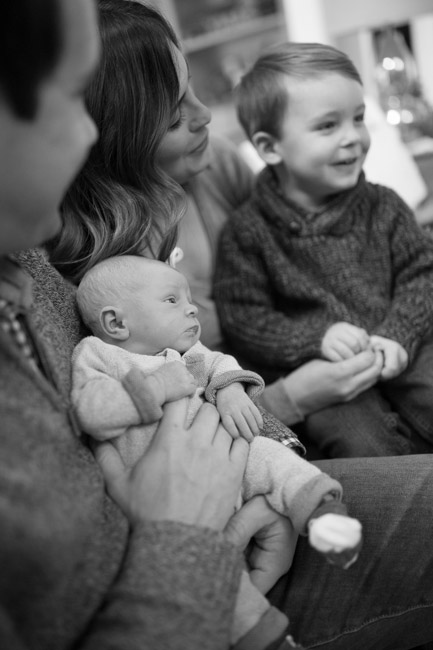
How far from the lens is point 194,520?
80 cm

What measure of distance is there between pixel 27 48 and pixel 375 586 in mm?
814

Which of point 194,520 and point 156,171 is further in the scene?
point 156,171

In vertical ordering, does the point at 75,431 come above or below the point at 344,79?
below

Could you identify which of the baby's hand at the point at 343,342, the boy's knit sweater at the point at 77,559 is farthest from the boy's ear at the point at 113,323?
the baby's hand at the point at 343,342

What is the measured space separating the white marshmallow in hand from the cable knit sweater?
71 cm

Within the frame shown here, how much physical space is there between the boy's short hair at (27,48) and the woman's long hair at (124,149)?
0.55 m

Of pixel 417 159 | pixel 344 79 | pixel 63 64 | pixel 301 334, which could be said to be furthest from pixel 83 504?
pixel 417 159

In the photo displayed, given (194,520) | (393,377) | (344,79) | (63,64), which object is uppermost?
(63,64)

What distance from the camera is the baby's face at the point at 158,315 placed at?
1062 millimetres

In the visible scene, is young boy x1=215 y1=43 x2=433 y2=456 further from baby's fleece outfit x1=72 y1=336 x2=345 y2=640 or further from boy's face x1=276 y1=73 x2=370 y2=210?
baby's fleece outfit x1=72 y1=336 x2=345 y2=640

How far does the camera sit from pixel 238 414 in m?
0.98

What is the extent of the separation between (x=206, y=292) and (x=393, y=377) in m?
0.50

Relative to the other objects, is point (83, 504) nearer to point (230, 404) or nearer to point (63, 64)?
point (230, 404)

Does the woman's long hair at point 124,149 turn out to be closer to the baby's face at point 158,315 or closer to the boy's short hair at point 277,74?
the baby's face at point 158,315
